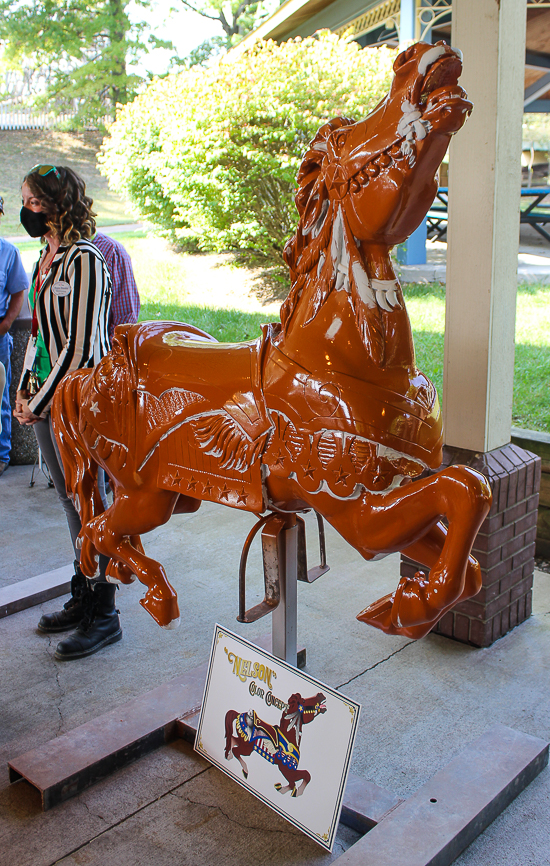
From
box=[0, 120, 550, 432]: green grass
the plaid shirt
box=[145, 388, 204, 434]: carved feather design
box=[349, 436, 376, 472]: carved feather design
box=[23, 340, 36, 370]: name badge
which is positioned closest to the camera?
box=[349, 436, 376, 472]: carved feather design

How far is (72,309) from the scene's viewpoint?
7.26 feet

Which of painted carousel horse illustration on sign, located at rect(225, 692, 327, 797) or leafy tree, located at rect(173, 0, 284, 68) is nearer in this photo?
painted carousel horse illustration on sign, located at rect(225, 692, 327, 797)

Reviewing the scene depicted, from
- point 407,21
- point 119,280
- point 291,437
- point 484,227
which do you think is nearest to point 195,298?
point 407,21

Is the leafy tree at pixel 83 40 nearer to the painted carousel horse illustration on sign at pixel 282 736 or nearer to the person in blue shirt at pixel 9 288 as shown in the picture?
the person in blue shirt at pixel 9 288

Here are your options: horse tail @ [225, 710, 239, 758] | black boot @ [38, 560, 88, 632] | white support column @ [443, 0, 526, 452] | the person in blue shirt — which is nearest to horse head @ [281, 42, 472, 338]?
horse tail @ [225, 710, 239, 758]

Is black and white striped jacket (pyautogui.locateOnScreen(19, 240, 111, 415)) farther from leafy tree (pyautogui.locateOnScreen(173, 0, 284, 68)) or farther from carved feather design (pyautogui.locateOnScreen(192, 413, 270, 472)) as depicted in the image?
leafy tree (pyautogui.locateOnScreen(173, 0, 284, 68))

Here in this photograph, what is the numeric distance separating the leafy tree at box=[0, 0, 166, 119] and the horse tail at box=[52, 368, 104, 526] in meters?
11.8

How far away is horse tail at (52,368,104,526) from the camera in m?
1.74

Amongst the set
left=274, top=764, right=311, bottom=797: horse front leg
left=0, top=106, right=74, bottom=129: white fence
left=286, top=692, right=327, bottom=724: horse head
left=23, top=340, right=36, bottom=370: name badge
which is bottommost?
left=274, top=764, right=311, bottom=797: horse front leg

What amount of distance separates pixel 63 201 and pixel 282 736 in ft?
5.56

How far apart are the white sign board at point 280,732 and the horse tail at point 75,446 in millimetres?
461

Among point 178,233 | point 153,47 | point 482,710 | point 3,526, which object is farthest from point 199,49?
point 482,710

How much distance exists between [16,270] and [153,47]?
10.4 metres

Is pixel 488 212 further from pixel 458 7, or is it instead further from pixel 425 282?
pixel 425 282
